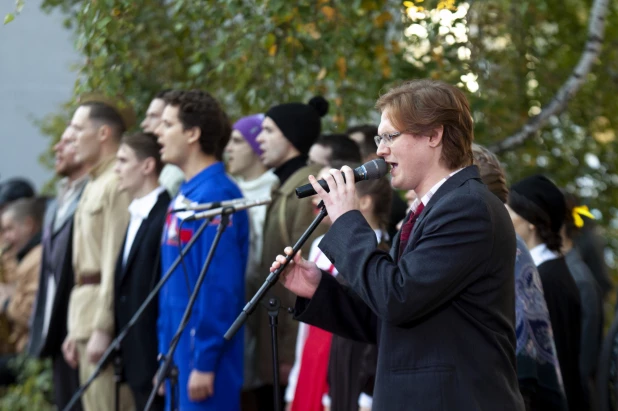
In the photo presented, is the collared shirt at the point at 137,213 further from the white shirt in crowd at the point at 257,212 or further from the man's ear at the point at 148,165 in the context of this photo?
the white shirt in crowd at the point at 257,212

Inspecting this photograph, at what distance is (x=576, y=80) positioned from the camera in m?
6.73

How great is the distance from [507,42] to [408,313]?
5870 millimetres

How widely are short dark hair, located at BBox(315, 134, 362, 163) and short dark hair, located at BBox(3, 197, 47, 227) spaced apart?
336 cm

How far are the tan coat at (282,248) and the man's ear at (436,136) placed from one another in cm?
220

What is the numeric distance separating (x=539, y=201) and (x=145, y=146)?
7.03ft

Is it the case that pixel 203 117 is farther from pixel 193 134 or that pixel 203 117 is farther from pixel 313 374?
pixel 313 374

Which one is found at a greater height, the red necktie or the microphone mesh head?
the microphone mesh head

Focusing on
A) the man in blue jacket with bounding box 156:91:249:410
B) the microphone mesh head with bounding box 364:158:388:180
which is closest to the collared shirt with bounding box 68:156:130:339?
the man in blue jacket with bounding box 156:91:249:410

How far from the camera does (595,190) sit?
27.4 ft

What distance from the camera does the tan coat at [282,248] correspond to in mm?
5051

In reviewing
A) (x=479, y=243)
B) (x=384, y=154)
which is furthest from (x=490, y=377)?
(x=384, y=154)

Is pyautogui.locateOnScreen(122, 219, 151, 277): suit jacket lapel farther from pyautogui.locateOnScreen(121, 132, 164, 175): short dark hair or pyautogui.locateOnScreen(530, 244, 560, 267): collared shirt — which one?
pyautogui.locateOnScreen(530, 244, 560, 267): collared shirt

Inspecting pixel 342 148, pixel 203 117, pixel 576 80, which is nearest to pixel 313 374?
pixel 203 117

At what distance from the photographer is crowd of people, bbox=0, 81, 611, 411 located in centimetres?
271
